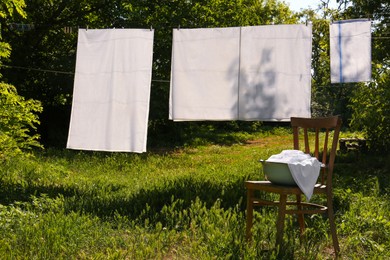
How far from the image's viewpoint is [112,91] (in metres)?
5.64

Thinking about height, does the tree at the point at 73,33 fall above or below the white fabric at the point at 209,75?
above

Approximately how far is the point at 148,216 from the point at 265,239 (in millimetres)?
1295

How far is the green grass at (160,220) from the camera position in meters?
3.52

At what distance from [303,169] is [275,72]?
2.58m

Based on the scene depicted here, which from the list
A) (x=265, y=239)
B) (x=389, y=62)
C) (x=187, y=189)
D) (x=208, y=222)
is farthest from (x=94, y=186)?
(x=389, y=62)

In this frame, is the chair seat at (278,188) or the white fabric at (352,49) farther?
the white fabric at (352,49)

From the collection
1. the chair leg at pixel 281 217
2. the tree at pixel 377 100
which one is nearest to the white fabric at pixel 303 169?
the chair leg at pixel 281 217

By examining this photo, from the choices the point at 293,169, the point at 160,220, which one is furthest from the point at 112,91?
the point at 293,169

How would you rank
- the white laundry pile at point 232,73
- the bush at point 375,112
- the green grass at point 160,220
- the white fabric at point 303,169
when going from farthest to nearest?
the bush at point 375,112, the white laundry pile at point 232,73, the green grass at point 160,220, the white fabric at point 303,169

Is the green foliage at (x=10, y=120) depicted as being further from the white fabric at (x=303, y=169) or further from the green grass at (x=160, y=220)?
the white fabric at (x=303, y=169)

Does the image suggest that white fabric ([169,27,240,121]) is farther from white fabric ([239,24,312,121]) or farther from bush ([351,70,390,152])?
bush ([351,70,390,152])

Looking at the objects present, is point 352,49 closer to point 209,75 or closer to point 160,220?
point 209,75

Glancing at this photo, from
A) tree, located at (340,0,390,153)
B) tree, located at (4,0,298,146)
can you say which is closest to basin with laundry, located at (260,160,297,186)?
tree, located at (340,0,390,153)

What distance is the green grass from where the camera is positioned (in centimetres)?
352
